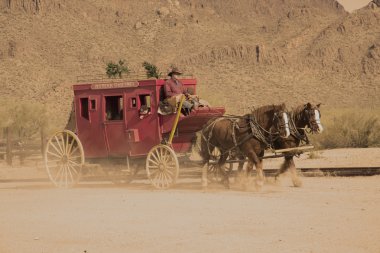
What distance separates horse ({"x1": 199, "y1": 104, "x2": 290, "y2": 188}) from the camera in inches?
613

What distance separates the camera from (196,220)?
11.5m

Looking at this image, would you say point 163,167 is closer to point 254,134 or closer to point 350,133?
point 254,134

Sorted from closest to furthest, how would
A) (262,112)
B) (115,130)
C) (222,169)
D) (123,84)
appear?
(262,112) → (222,169) → (123,84) → (115,130)

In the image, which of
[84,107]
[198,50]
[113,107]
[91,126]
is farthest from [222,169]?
[198,50]

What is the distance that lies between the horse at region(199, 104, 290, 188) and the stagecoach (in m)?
0.50

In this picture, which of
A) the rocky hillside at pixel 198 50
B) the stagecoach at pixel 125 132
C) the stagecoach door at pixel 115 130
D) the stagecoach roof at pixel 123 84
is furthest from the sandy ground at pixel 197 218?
the rocky hillside at pixel 198 50

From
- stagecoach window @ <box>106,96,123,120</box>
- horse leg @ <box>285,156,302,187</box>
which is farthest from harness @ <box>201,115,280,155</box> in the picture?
stagecoach window @ <box>106,96,123,120</box>

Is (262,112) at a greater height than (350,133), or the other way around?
(262,112)

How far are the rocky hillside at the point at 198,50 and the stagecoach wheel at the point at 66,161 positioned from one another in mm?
42813

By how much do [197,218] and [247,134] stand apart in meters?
4.42

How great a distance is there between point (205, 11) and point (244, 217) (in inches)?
4322

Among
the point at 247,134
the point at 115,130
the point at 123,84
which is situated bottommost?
Result: the point at 247,134

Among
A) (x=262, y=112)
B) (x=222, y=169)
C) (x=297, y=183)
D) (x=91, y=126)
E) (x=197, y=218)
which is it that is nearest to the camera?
(x=197, y=218)

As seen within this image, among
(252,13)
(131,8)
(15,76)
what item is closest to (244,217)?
(15,76)
